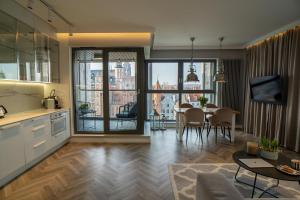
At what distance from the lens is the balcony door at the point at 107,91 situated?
4.69 meters

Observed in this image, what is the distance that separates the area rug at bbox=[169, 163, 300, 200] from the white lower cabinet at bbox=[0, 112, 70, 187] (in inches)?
92.5

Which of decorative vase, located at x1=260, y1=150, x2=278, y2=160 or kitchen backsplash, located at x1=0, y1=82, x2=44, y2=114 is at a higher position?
kitchen backsplash, located at x1=0, y1=82, x2=44, y2=114

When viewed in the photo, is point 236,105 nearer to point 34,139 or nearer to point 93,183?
point 93,183

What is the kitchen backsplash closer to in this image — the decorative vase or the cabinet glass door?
the cabinet glass door

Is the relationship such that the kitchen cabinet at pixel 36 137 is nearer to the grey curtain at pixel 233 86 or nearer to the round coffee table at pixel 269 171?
the round coffee table at pixel 269 171

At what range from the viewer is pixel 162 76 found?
21.4ft

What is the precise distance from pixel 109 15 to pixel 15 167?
3014 mm

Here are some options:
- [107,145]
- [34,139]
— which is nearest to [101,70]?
[107,145]

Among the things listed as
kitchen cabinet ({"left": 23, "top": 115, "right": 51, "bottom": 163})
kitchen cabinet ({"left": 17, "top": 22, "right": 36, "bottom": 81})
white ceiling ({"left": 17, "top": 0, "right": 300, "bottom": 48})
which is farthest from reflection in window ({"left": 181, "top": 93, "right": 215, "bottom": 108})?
kitchen cabinet ({"left": 17, "top": 22, "right": 36, "bottom": 81})

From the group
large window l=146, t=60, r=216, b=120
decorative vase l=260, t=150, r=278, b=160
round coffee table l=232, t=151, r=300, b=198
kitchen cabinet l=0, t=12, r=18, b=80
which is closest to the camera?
round coffee table l=232, t=151, r=300, b=198

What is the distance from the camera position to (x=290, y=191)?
2.52 metres

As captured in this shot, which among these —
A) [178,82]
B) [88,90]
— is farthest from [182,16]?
[178,82]

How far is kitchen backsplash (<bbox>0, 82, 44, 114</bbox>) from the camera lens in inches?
132

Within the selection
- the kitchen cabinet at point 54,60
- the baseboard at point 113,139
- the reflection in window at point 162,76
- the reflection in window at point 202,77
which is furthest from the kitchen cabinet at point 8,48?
the reflection in window at point 202,77
